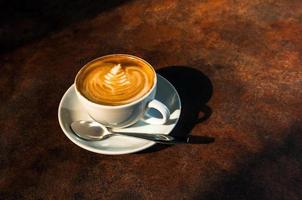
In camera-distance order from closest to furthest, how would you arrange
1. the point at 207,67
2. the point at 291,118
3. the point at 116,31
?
the point at 291,118, the point at 207,67, the point at 116,31

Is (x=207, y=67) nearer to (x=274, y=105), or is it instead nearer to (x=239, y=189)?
(x=274, y=105)

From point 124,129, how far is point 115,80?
101 millimetres

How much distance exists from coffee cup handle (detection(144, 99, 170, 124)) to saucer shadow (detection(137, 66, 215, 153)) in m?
0.04

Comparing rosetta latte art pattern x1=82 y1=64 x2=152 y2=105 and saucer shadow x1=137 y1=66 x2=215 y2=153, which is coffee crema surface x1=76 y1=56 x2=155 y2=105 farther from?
saucer shadow x1=137 y1=66 x2=215 y2=153

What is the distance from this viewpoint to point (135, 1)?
3.55 feet

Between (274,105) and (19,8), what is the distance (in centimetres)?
78

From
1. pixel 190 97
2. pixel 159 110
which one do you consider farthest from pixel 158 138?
pixel 190 97

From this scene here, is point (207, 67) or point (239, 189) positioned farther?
point (207, 67)

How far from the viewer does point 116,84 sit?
0.71 meters

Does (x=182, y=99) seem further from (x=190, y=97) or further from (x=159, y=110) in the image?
(x=159, y=110)

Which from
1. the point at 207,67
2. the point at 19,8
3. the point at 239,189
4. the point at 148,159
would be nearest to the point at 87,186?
the point at 148,159

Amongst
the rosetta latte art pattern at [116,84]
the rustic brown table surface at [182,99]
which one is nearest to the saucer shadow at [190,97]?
the rustic brown table surface at [182,99]

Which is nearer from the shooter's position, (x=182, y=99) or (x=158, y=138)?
(x=158, y=138)

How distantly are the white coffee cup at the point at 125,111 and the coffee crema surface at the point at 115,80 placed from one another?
0.05 ft
